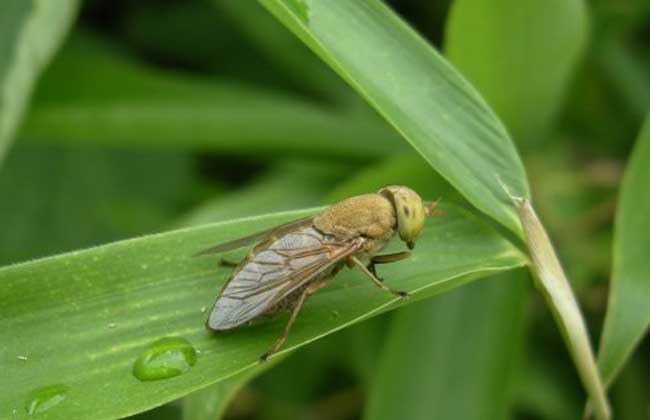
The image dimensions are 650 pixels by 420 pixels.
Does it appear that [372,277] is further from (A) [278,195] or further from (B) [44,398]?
(A) [278,195]

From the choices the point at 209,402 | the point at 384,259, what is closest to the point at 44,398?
the point at 209,402

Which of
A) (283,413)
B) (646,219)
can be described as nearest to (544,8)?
(646,219)

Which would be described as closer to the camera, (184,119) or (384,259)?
(384,259)

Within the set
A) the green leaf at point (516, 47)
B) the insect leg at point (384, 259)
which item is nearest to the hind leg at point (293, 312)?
the insect leg at point (384, 259)

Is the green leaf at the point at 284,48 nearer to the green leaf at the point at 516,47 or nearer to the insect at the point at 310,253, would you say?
the green leaf at the point at 516,47

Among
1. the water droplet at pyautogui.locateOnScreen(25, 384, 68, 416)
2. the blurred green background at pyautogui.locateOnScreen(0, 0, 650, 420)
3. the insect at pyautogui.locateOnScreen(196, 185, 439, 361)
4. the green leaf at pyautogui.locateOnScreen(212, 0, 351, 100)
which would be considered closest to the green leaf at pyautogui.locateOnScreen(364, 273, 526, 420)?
the blurred green background at pyautogui.locateOnScreen(0, 0, 650, 420)

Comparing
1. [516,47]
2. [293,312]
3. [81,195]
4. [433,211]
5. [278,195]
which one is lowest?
[81,195]

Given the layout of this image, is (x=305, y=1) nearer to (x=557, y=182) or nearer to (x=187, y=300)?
(x=187, y=300)
